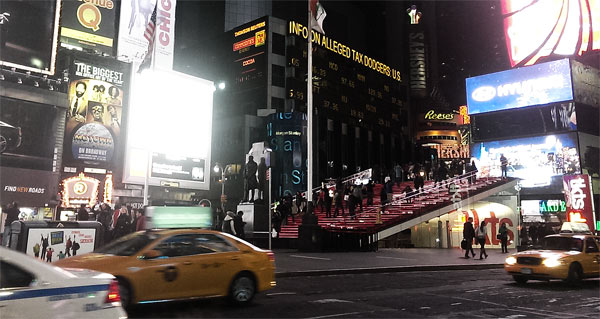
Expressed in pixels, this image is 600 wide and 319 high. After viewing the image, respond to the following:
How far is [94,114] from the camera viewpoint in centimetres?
3919

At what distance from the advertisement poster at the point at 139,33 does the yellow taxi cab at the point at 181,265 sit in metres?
37.8

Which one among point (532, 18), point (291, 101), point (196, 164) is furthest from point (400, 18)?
point (196, 164)

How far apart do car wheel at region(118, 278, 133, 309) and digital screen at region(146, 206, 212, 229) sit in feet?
12.7

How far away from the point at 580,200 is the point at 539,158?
17249 mm

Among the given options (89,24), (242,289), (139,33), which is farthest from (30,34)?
(242,289)

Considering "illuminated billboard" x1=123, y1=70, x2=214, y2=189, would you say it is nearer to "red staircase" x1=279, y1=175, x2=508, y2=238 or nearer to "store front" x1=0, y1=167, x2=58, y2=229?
"red staircase" x1=279, y1=175, x2=508, y2=238

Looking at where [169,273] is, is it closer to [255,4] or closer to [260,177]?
[260,177]

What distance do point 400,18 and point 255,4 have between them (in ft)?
135

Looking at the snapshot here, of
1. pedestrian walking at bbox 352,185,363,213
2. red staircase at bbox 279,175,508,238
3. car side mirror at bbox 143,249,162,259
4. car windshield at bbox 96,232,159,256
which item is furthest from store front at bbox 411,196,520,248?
car side mirror at bbox 143,249,162,259

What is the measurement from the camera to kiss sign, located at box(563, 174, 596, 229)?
94.3 feet

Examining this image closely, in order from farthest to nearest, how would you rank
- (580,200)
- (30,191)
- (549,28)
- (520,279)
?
1. (549,28)
2. (30,191)
3. (580,200)
4. (520,279)

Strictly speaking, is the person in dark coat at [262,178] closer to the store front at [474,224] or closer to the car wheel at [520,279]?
the car wheel at [520,279]

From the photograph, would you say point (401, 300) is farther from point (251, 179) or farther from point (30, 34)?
point (30, 34)

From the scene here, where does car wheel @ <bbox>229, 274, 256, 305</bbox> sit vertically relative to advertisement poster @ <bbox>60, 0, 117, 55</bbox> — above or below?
below
